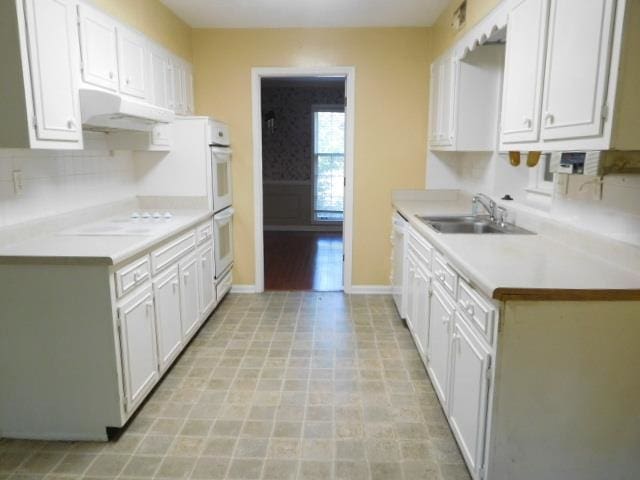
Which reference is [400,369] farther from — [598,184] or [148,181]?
[148,181]

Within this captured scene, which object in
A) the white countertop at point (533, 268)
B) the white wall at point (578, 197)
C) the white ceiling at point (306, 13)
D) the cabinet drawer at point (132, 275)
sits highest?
the white ceiling at point (306, 13)

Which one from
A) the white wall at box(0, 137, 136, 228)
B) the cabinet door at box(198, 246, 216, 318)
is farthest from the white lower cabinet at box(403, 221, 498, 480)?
the white wall at box(0, 137, 136, 228)

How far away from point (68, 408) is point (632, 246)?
8.48 feet

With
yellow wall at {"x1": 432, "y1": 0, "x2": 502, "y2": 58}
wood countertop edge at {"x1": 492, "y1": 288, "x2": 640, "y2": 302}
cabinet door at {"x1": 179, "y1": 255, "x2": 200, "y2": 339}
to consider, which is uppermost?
yellow wall at {"x1": 432, "y1": 0, "x2": 502, "y2": 58}

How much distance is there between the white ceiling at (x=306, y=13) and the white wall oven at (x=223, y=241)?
5.38 feet

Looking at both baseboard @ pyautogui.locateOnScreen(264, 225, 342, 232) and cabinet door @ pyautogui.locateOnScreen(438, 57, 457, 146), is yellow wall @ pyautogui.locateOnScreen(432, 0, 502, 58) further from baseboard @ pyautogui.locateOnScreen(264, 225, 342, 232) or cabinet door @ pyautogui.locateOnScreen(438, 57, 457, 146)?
baseboard @ pyautogui.locateOnScreen(264, 225, 342, 232)

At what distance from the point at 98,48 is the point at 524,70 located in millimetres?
2232

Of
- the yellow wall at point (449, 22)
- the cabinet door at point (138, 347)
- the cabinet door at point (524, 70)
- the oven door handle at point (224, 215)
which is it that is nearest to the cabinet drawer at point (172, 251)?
the cabinet door at point (138, 347)

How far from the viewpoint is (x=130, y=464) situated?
2.11 meters

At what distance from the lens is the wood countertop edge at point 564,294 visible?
1.57 m

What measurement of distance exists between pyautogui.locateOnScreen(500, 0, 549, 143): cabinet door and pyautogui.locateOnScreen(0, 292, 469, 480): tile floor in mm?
1505

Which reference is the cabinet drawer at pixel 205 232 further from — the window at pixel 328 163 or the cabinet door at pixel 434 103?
the window at pixel 328 163

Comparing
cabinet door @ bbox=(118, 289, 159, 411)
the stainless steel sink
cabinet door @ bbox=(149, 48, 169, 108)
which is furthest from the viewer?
cabinet door @ bbox=(149, 48, 169, 108)

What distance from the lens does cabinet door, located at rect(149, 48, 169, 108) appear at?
3.37 metres
